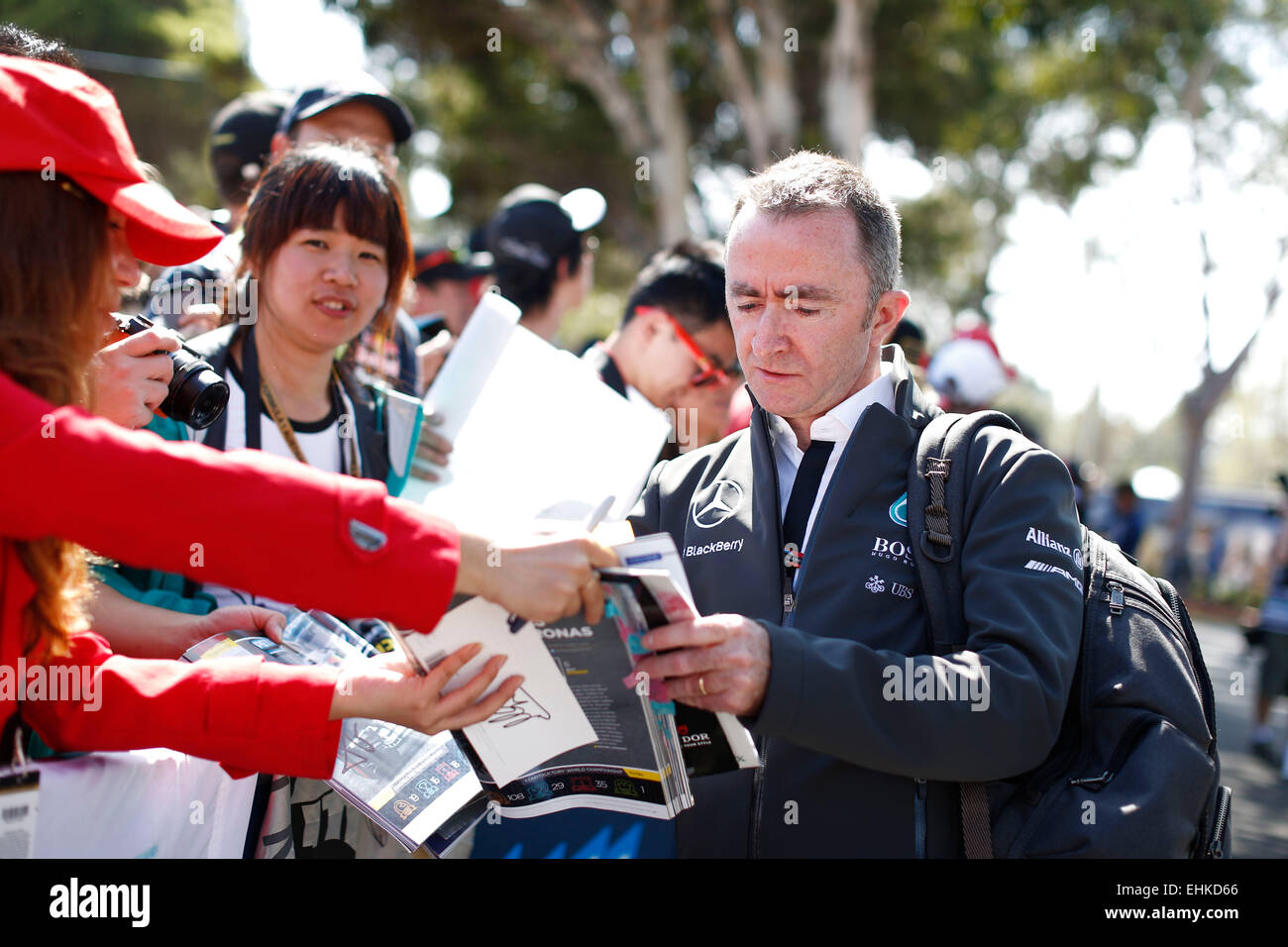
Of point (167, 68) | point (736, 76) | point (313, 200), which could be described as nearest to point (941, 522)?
point (313, 200)

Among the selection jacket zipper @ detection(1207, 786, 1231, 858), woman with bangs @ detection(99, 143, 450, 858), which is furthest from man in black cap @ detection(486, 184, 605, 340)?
jacket zipper @ detection(1207, 786, 1231, 858)

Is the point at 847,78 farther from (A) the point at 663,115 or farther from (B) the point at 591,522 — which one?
(B) the point at 591,522

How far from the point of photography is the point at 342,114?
4074mm

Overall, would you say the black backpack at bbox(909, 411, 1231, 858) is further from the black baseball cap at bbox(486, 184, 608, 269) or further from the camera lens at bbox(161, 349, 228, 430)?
the black baseball cap at bbox(486, 184, 608, 269)

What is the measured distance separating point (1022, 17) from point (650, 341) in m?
8.56

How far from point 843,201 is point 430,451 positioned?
1.37 meters

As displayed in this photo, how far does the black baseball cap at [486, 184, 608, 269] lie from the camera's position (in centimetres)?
468

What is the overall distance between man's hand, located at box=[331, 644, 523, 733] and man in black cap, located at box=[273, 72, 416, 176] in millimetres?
2551

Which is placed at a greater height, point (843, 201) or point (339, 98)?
point (339, 98)

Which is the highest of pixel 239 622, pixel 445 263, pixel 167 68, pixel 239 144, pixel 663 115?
pixel 167 68
